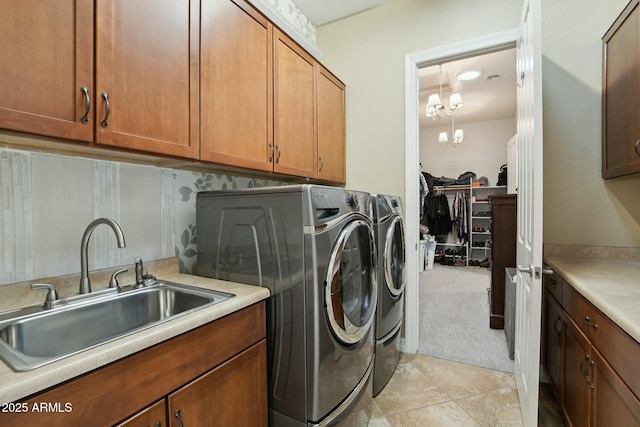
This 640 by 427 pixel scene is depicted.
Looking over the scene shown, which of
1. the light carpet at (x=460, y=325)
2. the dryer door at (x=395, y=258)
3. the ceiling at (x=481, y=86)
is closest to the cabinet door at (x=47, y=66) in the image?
the dryer door at (x=395, y=258)

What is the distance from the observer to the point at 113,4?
99 cm

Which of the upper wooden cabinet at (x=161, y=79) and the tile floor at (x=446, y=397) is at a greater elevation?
the upper wooden cabinet at (x=161, y=79)

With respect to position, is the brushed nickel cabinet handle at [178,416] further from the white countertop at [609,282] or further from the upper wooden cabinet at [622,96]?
the upper wooden cabinet at [622,96]

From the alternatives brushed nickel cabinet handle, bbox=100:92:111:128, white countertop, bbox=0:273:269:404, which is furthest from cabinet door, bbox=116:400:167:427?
brushed nickel cabinet handle, bbox=100:92:111:128

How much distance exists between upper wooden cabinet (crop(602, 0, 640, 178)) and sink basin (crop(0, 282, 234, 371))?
2146mm

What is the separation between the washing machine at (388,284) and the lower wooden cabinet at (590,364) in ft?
3.00

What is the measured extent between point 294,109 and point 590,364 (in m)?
1.91

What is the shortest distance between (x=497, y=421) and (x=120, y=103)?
236 centimetres

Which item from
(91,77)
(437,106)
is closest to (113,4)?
(91,77)

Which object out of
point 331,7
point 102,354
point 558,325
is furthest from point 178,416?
point 331,7

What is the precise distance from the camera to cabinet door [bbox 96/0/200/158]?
0.98 m

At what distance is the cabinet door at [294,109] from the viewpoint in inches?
69.2

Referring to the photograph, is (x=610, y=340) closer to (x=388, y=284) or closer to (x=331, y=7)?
(x=388, y=284)

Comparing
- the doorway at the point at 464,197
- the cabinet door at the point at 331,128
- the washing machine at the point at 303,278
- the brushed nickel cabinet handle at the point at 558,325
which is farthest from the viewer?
Result: the doorway at the point at 464,197
